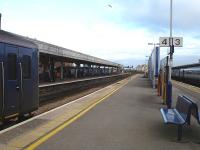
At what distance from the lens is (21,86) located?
40.0 ft

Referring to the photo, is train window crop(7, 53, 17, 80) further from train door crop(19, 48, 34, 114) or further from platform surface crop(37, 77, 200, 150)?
platform surface crop(37, 77, 200, 150)

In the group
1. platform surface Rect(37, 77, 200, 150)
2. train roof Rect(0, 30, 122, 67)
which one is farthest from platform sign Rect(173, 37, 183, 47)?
platform surface Rect(37, 77, 200, 150)

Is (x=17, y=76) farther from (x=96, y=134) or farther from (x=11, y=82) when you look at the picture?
(x=96, y=134)

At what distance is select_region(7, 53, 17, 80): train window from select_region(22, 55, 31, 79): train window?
0.78 m

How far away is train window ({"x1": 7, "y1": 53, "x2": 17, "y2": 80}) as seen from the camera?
1123cm

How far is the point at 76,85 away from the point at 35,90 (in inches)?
1041

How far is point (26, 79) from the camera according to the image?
1268 cm

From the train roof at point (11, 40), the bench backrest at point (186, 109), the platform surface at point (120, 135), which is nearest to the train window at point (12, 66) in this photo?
the train roof at point (11, 40)

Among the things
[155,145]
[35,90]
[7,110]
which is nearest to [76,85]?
[35,90]

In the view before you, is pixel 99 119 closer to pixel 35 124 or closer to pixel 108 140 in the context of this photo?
pixel 35 124

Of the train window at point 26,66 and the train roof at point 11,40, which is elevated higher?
the train roof at point 11,40

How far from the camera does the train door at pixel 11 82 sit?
36.1 ft

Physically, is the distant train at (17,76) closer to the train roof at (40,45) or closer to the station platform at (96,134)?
the train roof at (40,45)

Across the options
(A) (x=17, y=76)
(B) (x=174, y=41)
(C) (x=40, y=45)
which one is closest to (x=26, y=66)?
(A) (x=17, y=76)
